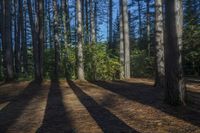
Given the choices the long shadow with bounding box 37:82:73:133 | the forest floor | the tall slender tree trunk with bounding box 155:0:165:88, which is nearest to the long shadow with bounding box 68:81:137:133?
the forest floor

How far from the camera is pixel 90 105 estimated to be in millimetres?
10609

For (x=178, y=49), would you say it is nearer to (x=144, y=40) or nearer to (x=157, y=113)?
(x=157, y=113)

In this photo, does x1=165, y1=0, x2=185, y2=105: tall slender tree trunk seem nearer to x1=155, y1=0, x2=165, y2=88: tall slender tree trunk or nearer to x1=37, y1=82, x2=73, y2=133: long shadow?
x1=37, y1=82, x2=73, y2=133: long shadow

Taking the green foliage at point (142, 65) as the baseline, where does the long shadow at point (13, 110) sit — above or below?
below

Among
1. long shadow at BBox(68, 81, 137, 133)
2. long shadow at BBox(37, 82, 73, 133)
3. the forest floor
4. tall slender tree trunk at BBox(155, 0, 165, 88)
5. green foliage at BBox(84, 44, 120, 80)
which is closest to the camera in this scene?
long shadow at BBox(68, 81, 137, 133)

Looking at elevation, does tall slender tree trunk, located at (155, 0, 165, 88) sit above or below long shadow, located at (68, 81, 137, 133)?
above

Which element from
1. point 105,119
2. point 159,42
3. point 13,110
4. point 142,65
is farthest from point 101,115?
point 142,65

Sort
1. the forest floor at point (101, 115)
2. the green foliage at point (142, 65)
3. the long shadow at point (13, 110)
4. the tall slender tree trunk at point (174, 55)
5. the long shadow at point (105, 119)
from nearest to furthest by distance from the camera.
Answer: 1. the long shadow at point (105, 119)
2. the forest floor at point (101, 115)
3. the long shadow at point (13, 110)
4. the tall slender tree trunk at point (174, 55)
5. the green foliage at point (142, 65)

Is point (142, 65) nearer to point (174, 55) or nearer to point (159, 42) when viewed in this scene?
point (159, 42)

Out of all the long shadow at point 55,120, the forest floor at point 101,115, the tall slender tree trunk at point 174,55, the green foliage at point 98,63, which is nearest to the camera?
the forest floor at point 101,115

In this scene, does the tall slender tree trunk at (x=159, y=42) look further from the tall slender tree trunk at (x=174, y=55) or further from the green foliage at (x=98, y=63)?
the green foliage at (x=98, y=63)

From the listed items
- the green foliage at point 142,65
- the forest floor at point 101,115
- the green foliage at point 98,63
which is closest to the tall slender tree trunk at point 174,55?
the forest floor at point 101,115

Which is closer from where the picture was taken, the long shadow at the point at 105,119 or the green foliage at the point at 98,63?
the long shadow at the point at 105,119

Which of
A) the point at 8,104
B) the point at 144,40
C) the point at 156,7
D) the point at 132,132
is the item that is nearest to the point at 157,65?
the point at 156,7
